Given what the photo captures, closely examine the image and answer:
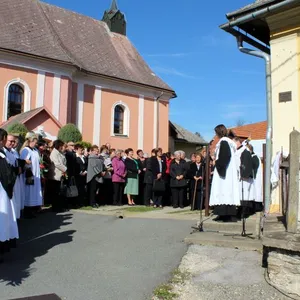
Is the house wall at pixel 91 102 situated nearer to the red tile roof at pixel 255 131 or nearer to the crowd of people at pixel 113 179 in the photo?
the red tile roof at pixel 255 131

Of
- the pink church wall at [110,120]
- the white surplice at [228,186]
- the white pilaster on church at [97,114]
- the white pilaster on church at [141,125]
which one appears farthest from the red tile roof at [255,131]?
the white surplice at [228,186]

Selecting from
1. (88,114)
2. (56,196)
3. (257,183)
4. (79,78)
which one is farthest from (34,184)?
(79,78)

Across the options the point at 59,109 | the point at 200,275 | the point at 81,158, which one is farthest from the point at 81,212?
the point at 59,109

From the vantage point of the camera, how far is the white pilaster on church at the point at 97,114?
82.7 ft

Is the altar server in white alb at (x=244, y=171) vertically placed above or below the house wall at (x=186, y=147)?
below

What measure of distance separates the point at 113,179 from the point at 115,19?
22424mm

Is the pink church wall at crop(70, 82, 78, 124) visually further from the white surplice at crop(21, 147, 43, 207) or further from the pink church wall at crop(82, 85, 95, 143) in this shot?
the white surplice at crop(21, 147, 43, 207)

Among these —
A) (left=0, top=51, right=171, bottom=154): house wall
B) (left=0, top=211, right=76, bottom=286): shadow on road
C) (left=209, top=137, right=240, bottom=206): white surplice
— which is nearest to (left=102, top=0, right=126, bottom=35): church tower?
Result: (left=0, top=51, right=171, bottom=154): house wall

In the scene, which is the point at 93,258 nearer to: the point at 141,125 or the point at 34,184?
the point at 34,184

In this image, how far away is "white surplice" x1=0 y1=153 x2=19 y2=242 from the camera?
211 inches

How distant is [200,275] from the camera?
514 centimetres

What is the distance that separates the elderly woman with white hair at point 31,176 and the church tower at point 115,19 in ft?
77.8

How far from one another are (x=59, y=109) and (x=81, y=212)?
44.4 ft

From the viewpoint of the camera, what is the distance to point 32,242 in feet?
22.2
